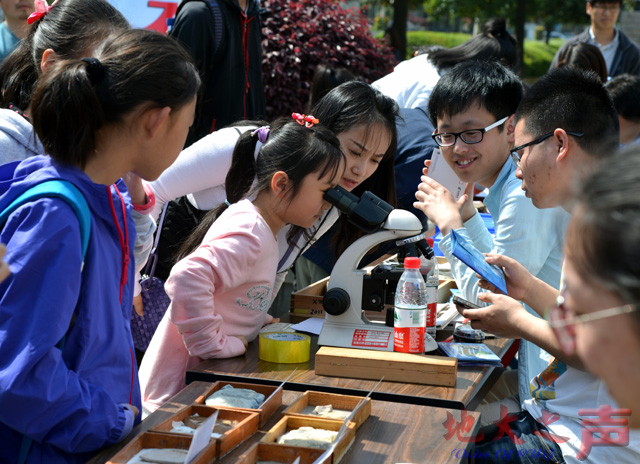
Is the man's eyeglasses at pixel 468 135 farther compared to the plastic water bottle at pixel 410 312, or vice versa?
the man's eyeglasses at pixel 468 135

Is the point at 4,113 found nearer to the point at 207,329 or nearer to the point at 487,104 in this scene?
the point at 207,329

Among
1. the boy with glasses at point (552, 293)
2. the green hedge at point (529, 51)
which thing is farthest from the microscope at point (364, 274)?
the green hedge at point (529, 51)

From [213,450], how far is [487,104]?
197 cm

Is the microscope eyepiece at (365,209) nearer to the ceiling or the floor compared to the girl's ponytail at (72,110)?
nearer to the floor

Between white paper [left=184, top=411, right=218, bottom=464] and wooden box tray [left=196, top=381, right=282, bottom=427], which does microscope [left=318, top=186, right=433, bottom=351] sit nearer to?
wooden box tray [left=196, top=381, right=282, bottom=427]

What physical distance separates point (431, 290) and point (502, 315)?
371mm

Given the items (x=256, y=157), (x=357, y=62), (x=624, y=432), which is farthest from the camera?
(x=357, y=62)

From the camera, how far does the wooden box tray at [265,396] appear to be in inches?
64.0

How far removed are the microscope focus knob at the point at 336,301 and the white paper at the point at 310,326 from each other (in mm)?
147

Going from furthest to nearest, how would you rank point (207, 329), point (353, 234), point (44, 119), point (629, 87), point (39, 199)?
point (629, 87) → point (353, 234) → point (207, 329) → point (44, 119) → point (39, 199)

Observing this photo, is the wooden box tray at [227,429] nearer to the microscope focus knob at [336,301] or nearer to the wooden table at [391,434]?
the wooden table at [391,434]

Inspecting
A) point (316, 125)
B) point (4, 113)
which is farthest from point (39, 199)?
point (316, 125)

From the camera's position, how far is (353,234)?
307 centimetres

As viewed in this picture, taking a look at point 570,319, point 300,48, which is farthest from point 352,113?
point 300,48
